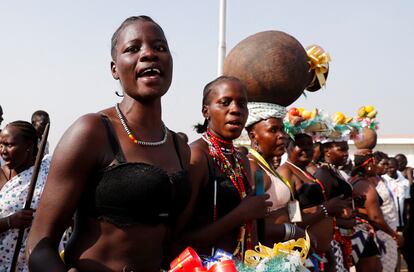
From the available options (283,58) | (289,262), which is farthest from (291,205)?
(289,262)

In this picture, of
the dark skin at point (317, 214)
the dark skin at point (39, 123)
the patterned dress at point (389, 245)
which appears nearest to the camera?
the dark skin at point (317, 214)

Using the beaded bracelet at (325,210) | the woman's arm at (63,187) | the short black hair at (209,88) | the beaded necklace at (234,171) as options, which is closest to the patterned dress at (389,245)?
the beaded bracelet at (325,210)

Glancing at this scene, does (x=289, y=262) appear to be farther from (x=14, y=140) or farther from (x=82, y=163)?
(x=14, y=140)

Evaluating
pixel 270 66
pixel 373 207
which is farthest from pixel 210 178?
pixel 373 207

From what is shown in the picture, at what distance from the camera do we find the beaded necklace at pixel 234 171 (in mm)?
3182

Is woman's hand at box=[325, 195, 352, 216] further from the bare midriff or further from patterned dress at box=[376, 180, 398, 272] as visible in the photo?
the bare midriff

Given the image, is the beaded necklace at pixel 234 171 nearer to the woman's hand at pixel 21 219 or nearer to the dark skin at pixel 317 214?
the woman's hand at pixel 21 219

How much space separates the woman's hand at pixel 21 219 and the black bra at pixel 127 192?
188 cm

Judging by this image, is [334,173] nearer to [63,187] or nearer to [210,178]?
[210,178]

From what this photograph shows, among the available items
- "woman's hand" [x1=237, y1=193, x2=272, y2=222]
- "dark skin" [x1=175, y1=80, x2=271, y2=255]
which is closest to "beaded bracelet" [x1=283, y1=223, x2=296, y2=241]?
"dark skin" [x1=175, y1=80, x2=271, y2=255]

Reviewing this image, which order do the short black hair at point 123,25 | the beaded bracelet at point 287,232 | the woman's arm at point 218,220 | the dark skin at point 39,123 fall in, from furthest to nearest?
the dark skin at point 39,123, the beaded bracelet at point 287,232, the woman's arm at point 218,220, the short black hair at point 123,25

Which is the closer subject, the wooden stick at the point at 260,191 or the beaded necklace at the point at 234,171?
the beaded necklace at the point at 234,171

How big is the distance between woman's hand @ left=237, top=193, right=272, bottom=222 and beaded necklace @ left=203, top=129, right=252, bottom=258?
0.09 m

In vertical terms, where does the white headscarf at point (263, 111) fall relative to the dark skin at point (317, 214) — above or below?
above
